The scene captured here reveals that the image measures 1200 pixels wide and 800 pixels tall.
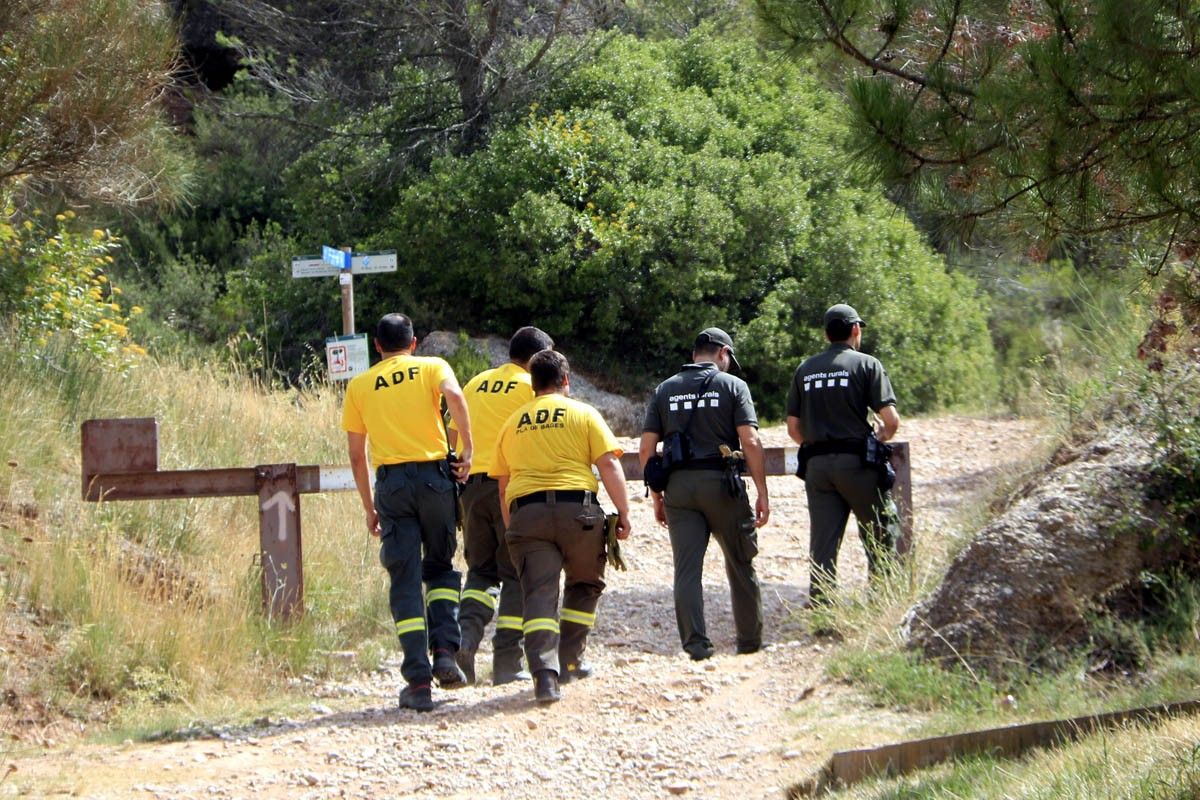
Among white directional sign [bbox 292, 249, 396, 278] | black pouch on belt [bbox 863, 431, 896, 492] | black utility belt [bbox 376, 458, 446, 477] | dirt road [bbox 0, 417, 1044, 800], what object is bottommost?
dirt road [bbox 0, 417, 1044, 800]

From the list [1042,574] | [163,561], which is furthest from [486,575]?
[1042,574]

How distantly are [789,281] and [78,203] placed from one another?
8.29 metres

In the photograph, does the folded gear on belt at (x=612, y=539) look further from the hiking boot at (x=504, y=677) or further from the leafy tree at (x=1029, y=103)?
the leafy tree at (x=1029, y=103)

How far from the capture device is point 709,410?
26.8ft

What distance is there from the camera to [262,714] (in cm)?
752

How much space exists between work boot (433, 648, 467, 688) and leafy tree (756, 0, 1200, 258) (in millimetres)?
3687

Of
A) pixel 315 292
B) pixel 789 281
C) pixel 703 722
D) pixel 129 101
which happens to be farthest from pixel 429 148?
pixel 703 722

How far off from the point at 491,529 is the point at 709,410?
4.64 feet

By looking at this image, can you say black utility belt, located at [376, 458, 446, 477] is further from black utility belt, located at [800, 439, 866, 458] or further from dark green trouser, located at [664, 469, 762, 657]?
black utility belt, located at [800, 439, 866, 458]

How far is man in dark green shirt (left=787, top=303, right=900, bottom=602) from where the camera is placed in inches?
334

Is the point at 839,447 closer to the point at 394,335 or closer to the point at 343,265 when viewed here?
the point at 394,335

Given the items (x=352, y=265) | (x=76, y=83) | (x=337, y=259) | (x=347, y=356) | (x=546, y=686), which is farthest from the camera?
(x=352, y=265)

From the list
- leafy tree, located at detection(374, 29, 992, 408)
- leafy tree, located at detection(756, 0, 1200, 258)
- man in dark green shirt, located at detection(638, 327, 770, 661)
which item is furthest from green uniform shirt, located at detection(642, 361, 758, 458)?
leafy tree, located at detection(374, 29, 992, 408)

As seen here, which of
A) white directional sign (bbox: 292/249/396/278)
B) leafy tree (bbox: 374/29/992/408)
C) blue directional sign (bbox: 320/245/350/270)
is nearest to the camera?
blue directional sign (bbox: 320/245/350/270)
